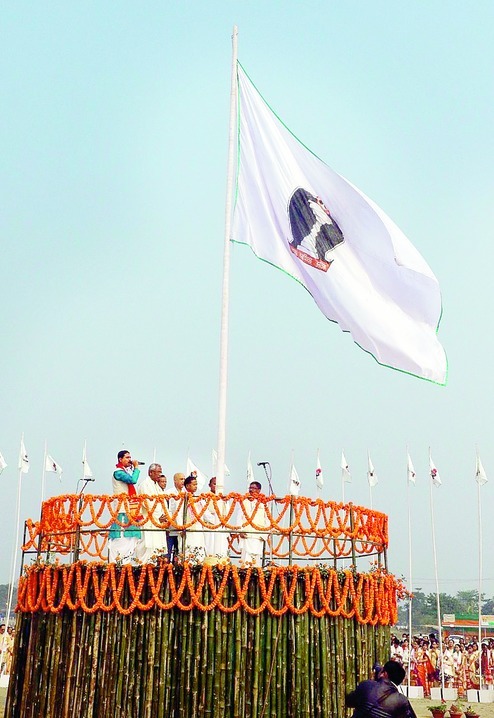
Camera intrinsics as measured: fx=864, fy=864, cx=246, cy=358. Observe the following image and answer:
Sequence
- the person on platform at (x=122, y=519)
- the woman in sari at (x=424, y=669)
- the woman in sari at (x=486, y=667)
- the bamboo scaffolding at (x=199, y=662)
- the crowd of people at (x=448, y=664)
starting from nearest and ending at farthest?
the bamboo scaffolding at (x=199, y=662)
the person on platform at (x=122, y=519)
the crowd of people at (x=448, y=664)
the woman in sari at (x=424, y=669)
the woman in sari at (x=486, y=667)

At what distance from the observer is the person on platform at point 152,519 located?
1248cm

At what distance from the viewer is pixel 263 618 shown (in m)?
12.3

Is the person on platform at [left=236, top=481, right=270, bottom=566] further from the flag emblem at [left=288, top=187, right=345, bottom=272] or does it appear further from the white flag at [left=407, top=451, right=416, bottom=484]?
the white flag at [left=407, top=451, right=416, bottom=484]

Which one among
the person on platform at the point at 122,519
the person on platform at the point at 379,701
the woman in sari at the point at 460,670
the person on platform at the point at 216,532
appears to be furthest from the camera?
the woman in sari at the point at 460,670

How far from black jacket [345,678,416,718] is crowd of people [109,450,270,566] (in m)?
3.21

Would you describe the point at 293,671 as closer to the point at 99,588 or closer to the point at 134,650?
the point at 134,650

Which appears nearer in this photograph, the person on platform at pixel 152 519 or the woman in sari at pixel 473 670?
the person on platform at pixel 152 519

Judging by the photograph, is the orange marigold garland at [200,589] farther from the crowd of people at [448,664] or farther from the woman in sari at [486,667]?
the woman in sari at [486,667]

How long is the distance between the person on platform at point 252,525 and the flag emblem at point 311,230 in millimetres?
3984

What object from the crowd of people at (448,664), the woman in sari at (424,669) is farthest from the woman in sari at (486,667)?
the woman in sari at (424,669)

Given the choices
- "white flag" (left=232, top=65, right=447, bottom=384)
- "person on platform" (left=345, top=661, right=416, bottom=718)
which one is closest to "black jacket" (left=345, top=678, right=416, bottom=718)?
"person on platform" (left=345, top=661, right=416, bottom=718)

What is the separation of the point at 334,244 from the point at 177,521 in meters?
5.51

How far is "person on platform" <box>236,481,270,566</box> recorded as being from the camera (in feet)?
40.7

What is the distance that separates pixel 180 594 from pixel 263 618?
125cm
